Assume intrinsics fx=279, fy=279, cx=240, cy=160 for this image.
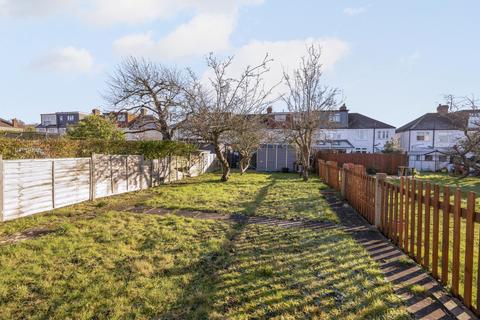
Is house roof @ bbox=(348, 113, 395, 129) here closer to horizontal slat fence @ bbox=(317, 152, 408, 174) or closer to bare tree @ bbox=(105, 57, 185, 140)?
horizontal slat fence @ bbox=(317, 152, 408, 174)

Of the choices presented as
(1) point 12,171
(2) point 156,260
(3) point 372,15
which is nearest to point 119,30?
(1) point 12,171

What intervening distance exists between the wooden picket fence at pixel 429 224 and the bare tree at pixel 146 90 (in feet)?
48.1

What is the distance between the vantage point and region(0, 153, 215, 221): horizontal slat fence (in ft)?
21.7

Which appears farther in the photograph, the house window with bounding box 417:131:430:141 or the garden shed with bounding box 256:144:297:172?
the house window with bounding box 417:131:430:141

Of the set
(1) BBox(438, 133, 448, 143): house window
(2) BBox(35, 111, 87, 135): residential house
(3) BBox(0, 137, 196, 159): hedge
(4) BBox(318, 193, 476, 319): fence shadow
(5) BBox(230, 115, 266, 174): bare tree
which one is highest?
(2) BBox(35, 111, 87, 135): residential house

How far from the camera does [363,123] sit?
129 feet

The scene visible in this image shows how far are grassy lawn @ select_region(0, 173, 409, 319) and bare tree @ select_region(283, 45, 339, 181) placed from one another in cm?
1067

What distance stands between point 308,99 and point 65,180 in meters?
12.7

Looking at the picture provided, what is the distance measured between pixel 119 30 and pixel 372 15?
9086 millimetres

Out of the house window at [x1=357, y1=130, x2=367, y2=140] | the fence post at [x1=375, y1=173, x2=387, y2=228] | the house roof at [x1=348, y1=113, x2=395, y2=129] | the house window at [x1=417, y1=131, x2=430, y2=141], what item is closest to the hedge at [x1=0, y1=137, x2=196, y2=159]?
the fence post at [x1=375, y1=173, x2=387, y2=228]

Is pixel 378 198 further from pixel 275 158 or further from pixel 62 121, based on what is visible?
pixel 62 121

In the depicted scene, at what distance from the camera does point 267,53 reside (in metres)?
14.1

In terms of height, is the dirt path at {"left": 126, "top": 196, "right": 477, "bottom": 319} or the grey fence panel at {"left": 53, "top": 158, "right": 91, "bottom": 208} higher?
the grey fence panel at {"left": 53, "top": 158, "right": 91, "bottom": 208}

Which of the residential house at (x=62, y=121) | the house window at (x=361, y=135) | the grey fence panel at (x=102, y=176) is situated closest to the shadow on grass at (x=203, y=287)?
the grey fence panel at (x=102, y=176)
